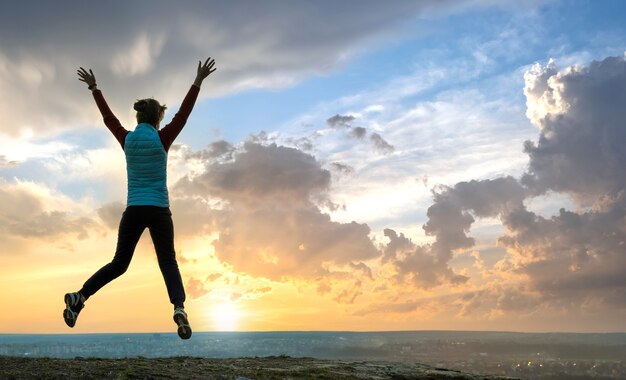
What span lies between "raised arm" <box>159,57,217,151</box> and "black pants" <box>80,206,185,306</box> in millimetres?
1122

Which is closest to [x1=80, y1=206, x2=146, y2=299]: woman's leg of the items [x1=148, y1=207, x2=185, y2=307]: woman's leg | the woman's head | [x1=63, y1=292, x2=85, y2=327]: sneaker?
[x1=63, y1=292, x2=85, y2=327]: sneaker

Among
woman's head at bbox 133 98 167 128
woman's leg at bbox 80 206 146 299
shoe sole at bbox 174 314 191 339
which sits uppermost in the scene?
woman's head at bbox 133 98 167 128

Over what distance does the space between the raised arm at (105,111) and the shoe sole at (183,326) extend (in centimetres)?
294

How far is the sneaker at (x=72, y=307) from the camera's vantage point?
331 inches

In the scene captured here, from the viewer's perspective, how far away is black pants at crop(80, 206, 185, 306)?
27.6 ft

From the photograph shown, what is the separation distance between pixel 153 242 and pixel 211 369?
301cm

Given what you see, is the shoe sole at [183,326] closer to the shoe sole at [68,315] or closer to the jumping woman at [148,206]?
the jumping woman at [148,206]

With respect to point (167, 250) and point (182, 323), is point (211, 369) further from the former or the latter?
point (167, 250)

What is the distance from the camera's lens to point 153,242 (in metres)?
8.68

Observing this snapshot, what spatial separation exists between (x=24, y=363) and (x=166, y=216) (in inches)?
163

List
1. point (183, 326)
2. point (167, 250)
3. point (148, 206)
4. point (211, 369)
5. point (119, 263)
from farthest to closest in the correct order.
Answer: point (211, 369) → point (119, 263) → point (167, 250) → point (148, 206) → point (183, 326)

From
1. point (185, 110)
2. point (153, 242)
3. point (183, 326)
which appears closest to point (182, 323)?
point (183, 326)

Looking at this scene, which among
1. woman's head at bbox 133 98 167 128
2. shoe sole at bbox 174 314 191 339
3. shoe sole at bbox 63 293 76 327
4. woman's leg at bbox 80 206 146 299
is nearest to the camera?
shoe sole at bbox 174 314 191 339

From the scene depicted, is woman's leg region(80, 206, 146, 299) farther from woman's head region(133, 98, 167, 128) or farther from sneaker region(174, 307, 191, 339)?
woman's head region(133, 98, 167, 128)
